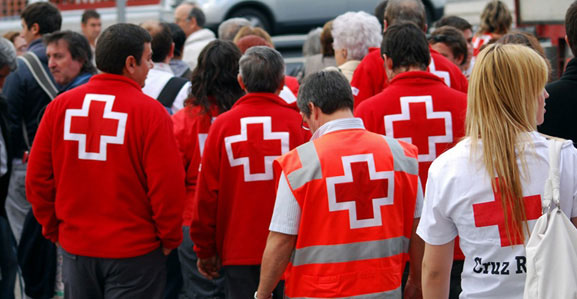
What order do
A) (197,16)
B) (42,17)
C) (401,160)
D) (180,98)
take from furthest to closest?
1. (197,16)
2. (42,17)
3. (180,98)
4. (401,160)

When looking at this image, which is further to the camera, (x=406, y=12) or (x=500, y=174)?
(x=406, y=12)

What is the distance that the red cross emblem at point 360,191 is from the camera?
3.26 metres

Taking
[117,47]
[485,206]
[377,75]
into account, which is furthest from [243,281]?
[485,206]

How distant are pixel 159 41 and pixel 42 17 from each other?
173cm

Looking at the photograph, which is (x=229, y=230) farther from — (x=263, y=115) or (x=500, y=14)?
(x=500, y=14)

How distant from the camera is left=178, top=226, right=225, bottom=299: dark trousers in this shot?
15.5 ft

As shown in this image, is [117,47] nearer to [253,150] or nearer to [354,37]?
[253,150]

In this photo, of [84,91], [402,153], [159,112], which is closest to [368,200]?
[402,153]

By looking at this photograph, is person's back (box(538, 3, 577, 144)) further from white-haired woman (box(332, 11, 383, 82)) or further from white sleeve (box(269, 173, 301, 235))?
white-haired woman (box(332, 11, 383, 82))

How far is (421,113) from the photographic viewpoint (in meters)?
4.26

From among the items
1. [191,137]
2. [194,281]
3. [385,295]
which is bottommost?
[194,281]

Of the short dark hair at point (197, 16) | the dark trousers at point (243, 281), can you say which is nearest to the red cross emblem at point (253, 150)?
the dark trousers at point (243, 281)

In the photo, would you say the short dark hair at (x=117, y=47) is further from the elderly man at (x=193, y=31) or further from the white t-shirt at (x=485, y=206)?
the elderly man at (x=193, y=31)

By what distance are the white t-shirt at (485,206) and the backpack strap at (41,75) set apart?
4073 mm
